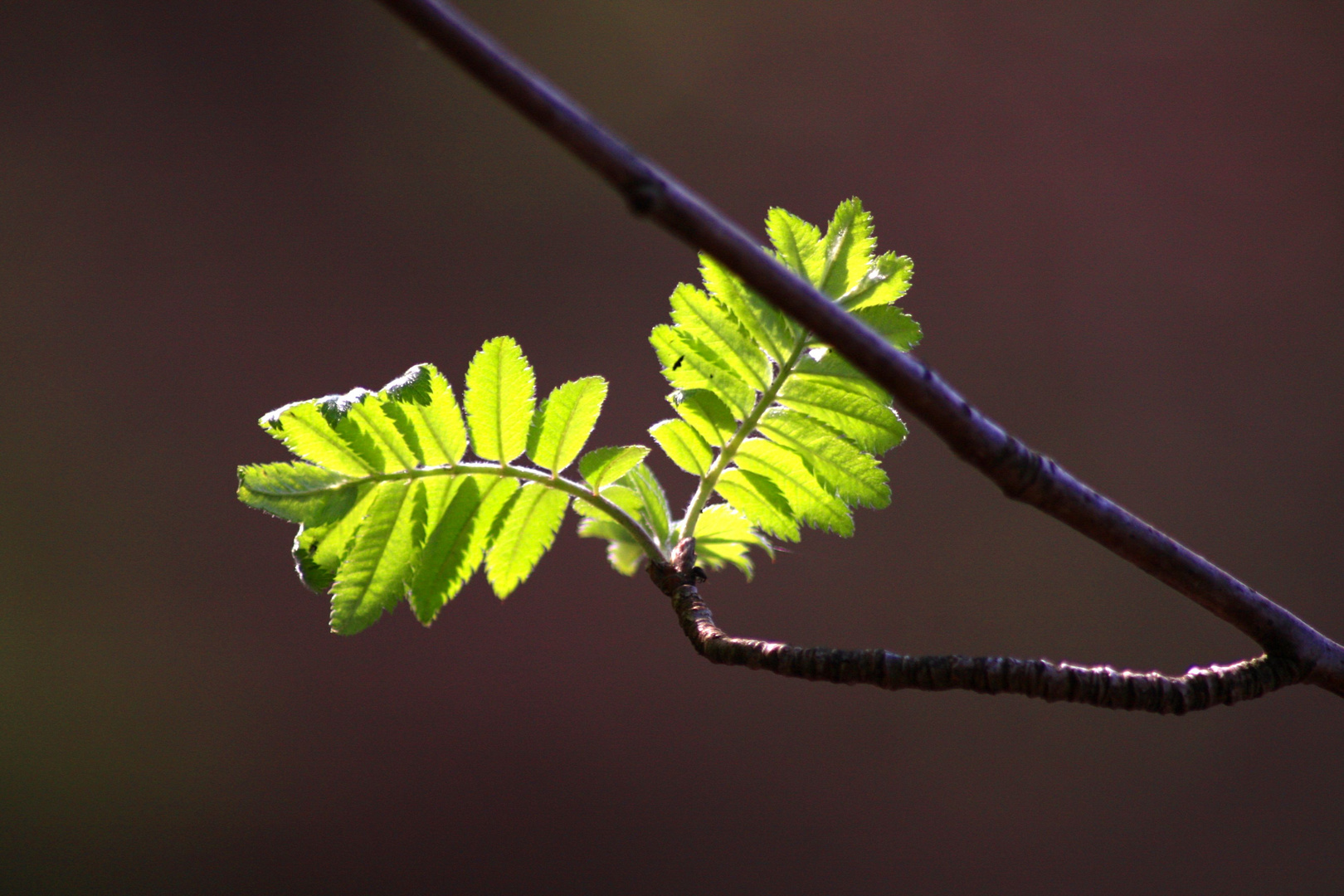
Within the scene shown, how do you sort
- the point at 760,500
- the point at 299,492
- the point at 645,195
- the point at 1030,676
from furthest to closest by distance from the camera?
the point at 760,500
the point at 299,492
the point at 1030,676
the point at 645,195

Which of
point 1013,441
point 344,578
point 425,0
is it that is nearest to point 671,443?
point 344,578

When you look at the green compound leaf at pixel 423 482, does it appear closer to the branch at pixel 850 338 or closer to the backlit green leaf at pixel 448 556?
the backlit green leaf at pixel 448 556

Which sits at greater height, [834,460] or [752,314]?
[752,314]

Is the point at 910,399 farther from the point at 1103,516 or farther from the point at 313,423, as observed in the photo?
the point at 313,423

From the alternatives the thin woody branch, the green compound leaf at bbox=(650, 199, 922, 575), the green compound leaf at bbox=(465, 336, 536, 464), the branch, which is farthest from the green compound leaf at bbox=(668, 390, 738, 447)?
the branch

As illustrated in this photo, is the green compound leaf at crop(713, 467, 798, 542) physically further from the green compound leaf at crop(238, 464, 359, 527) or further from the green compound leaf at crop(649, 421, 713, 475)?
the green compound leaf at crop(238, 464, 359, 527)

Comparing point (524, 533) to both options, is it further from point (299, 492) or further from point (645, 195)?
point (645, 195)

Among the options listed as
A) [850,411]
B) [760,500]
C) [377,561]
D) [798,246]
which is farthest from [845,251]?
[377,561]
